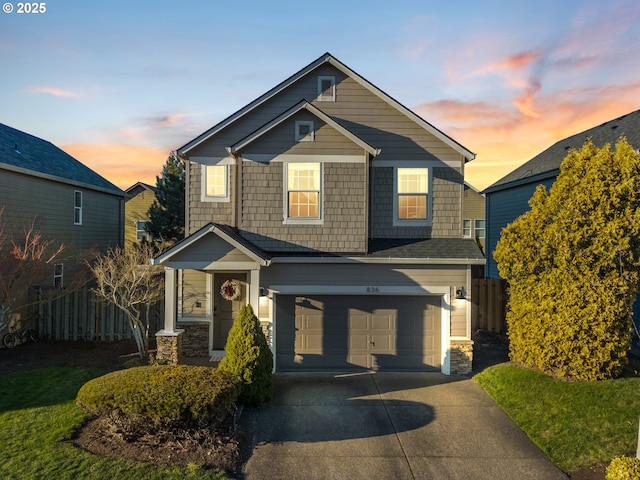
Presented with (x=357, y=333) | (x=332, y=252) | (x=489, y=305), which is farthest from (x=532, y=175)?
(x=357, y=333)

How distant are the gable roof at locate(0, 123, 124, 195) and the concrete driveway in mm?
12082

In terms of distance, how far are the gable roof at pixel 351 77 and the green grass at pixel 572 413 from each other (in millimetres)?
6354

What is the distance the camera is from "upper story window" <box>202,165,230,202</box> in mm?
→ 11523

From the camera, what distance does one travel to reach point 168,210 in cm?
2402

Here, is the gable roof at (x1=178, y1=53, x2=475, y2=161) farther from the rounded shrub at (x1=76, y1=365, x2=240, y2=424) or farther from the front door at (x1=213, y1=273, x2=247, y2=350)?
the rounded shrub at (x1=76, y1=365, x2=240, y2=424)

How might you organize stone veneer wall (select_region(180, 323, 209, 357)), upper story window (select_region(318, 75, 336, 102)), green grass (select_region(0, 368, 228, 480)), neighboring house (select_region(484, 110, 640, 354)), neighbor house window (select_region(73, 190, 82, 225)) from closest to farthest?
green grass (select_region(0, 368, 228, 480)), stone veneer wall (select_region(180, 323, 209, 357)), upper story window (select_region(318, 75, 336, 102)), neighboring house (select_region(484, 110, 640, 354)), neighbor house window (select_region(73, 190, 82, 225))

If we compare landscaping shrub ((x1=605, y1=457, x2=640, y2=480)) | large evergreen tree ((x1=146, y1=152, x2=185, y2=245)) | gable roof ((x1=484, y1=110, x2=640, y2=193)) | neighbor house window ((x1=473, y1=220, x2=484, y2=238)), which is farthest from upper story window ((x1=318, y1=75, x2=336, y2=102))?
neighbor house window ((x1=473, y1=220, x2=484, y2=238))

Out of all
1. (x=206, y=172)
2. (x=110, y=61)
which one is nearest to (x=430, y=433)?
(x=206, y=172)

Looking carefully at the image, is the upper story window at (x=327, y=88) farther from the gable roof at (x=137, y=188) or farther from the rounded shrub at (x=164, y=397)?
the gable roof at (x=137, y=188)

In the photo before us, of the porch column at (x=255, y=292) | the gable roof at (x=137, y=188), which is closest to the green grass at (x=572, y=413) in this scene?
the porch column at (x=255, y=292)

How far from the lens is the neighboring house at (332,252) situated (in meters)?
10.4

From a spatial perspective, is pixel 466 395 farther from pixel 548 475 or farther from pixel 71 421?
pixel 71 421

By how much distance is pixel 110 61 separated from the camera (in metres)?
12.1

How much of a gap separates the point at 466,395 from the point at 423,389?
976 mm
